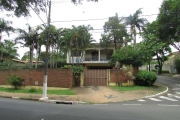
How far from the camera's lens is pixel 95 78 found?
74.0 ft

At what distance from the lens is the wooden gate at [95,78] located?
2244 centimetres

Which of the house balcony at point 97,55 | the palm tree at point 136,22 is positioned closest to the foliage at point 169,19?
the palm tree at point 136,22

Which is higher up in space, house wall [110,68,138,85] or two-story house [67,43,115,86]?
two-story house [67,43,115,86]

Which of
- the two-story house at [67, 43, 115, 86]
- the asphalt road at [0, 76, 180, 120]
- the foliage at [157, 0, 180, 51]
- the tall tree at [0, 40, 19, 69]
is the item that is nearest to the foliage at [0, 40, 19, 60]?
the tall tree at [0, 40, 19, 69]

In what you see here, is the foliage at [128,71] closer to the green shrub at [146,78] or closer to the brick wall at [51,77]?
the green shrub at [146,78]

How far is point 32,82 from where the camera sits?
22250 mm

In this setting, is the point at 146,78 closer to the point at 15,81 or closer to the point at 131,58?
the point at 131,58

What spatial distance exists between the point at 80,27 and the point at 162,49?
82.9 ft

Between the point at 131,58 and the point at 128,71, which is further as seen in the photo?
the point at 131,58

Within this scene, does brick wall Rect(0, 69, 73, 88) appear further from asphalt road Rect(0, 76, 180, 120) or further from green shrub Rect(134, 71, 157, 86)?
asphalt road Rect(0, 76, 180, 120)

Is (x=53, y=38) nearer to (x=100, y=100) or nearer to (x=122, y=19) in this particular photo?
(x=122, y=19)

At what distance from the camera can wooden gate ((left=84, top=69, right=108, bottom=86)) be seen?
2244 cm

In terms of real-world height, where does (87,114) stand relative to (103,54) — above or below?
below

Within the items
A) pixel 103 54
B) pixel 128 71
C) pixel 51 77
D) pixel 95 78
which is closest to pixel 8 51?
pixel 103 54
